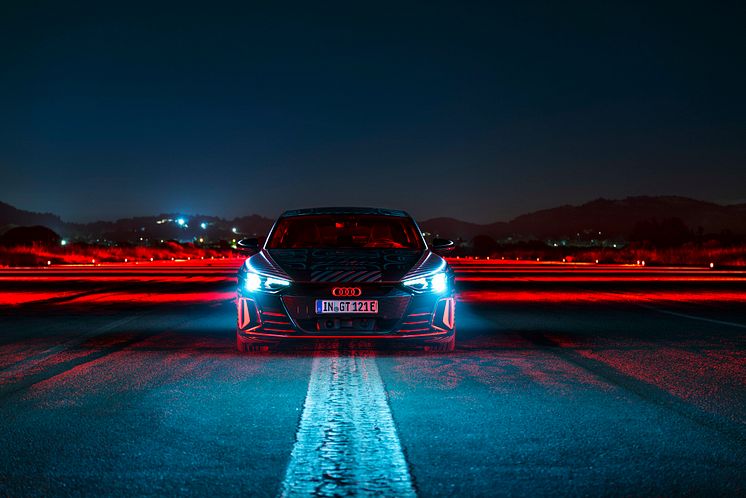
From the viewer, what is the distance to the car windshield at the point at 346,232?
35.4 feet

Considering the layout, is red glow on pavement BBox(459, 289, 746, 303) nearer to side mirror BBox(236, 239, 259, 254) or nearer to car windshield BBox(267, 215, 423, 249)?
car windshield BBox(267, 215, 423, 249)

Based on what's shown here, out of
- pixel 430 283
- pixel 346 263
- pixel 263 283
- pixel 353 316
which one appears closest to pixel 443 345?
pixel 430 283

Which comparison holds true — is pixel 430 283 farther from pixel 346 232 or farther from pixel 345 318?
pixel 346 232

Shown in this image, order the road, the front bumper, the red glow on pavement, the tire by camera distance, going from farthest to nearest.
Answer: the red glow on pavement, the tire, the front bumper, the road

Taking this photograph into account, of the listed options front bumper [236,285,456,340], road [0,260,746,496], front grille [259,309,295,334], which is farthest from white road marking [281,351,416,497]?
front grille [259,309,295,334]

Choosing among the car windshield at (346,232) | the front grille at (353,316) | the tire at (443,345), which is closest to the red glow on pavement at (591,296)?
the car windshield at (346,232)

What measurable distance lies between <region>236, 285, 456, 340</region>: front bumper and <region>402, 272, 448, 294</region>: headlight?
81 mm

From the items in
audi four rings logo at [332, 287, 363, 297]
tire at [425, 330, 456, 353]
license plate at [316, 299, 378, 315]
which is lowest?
tire at [425, 330, 456, 353]

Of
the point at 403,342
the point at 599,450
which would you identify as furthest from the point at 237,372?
the point at 599,450

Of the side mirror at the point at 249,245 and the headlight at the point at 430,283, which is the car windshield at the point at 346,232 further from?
the headlight at the point at 430,283

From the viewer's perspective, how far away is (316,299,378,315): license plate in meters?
8.55

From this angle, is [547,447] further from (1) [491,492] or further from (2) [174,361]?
(2) [174,361]

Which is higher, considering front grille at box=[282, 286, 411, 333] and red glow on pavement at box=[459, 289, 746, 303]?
front grille at box=[282, 286, 411, 333]

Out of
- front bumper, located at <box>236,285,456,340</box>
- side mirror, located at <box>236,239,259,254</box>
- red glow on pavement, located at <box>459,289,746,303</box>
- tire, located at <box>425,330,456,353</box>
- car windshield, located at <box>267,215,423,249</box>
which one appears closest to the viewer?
front bumper, located at <box>236,285,456,340</box>
